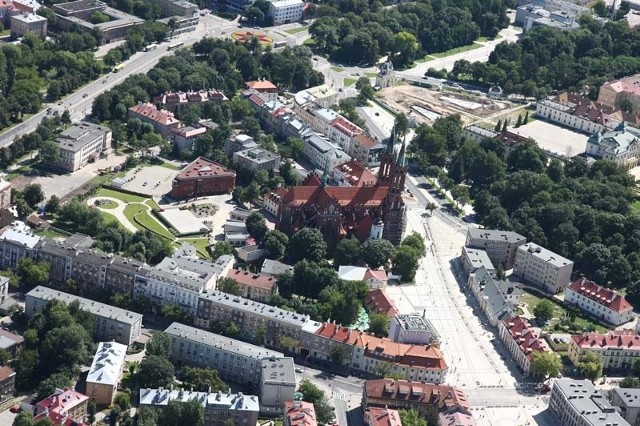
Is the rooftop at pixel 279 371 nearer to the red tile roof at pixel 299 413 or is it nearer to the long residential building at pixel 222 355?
the long residential building at pixel 222 355

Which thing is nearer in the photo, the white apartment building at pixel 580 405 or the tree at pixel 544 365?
the white apartment building at pixel 580 405

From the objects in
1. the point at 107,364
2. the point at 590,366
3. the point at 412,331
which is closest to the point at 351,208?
the point at 412,331

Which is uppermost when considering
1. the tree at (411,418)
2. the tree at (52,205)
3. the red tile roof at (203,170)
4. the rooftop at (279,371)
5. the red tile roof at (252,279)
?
the rooftop at (279,371)

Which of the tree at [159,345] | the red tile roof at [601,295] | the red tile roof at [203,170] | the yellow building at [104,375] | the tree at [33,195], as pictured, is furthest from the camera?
the red tile roof at [203,170]

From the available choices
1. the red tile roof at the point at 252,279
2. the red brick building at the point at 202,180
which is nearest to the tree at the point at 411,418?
the red tile roof at the point at 252,279

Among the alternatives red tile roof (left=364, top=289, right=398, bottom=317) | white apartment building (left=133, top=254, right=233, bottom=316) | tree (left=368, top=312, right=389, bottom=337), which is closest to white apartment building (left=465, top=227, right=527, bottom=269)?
red tile roof (left=364, top=289, right=398, bottom=317)

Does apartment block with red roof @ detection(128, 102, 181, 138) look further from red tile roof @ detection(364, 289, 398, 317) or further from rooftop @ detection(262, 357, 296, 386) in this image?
rooftop @ detection(262, 357, 296, 386)

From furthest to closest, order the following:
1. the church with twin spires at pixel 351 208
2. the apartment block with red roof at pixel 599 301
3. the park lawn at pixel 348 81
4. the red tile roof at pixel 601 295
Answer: the park lawn at pixel 348 81
the church with twin spires at pixel 351 208
the red tile roof at pixel 601 295
the apartment block with red roof at pixel 599 301
